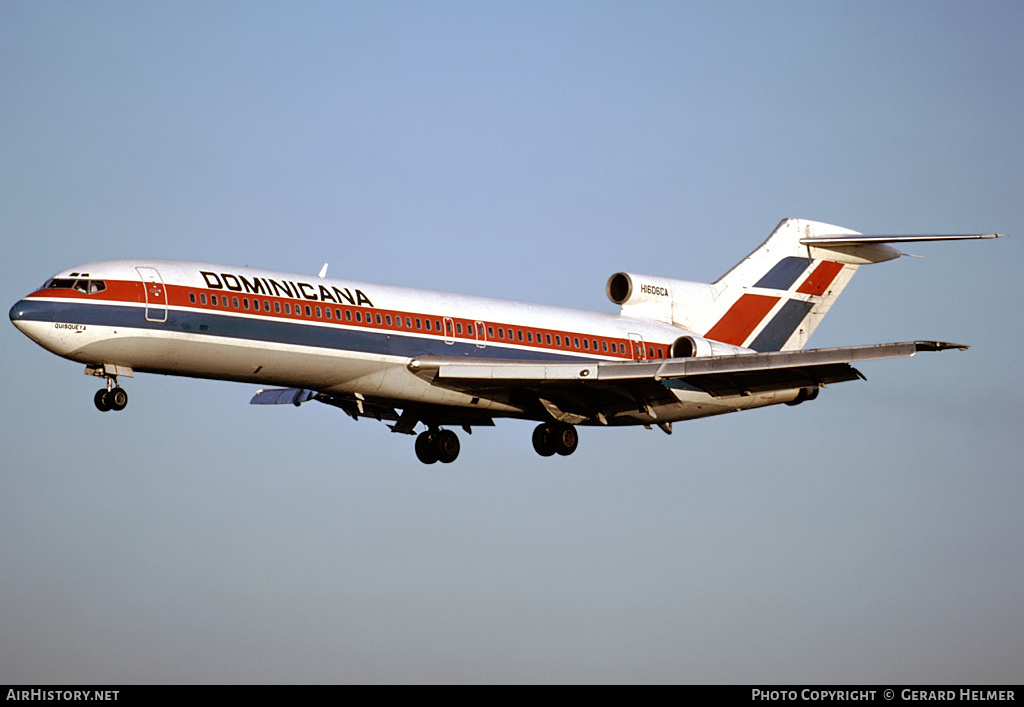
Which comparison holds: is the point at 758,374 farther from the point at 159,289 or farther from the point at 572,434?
the point at 159,289

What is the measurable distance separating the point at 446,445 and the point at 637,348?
5.59m

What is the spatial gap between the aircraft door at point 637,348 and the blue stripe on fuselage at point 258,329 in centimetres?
393

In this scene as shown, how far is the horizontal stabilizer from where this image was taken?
39.4 meters

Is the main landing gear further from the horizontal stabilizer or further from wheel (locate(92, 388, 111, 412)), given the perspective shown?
the horizontal stabilizer

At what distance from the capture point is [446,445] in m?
40.9

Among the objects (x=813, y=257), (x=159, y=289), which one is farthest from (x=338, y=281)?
(x=813, y=257)

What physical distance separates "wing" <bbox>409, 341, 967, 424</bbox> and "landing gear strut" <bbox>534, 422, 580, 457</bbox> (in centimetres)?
27

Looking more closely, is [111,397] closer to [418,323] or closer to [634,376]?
[418,323]

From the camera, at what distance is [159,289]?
32.9 m

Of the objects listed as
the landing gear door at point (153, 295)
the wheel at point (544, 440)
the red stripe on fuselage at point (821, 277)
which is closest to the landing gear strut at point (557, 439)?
the wheel at point (544, 440)

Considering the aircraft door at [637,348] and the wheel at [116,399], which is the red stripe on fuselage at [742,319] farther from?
the wheel at [116,399]

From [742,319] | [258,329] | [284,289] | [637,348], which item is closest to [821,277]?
[742,319]
